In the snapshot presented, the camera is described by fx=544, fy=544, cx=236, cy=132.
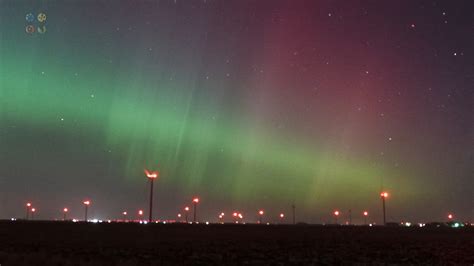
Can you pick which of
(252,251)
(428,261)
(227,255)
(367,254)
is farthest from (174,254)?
(428,261)

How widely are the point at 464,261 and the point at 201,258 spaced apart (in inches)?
483

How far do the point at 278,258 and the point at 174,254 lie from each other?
549cm

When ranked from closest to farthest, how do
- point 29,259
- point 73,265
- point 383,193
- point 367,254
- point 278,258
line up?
point 73,265, point 29,259, point 278,258, point 367,254, point 383,193

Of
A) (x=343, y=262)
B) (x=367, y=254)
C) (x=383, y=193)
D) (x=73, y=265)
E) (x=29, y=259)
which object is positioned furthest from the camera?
(x=383, y=193)

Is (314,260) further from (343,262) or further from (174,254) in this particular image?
(174,254)

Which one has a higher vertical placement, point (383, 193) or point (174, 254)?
point (383, 193)

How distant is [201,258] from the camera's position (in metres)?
25.9

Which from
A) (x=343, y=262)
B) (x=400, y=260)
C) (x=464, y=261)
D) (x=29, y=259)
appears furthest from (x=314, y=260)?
(x=29, y=259)

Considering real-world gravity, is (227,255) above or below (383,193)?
below

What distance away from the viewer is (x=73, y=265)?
19797 millimetres

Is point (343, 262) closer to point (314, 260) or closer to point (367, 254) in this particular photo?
point (314, 260)

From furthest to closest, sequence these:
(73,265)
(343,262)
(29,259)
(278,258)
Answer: (278,258) < (343,262) < (29,259) < (73,265)

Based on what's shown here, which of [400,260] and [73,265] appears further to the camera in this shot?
[400,260]

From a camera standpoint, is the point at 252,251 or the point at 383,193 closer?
the point at 252,251
